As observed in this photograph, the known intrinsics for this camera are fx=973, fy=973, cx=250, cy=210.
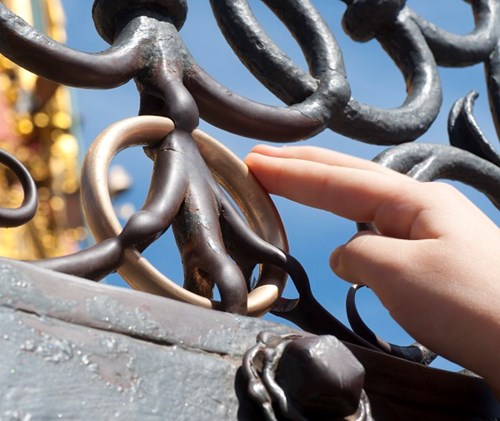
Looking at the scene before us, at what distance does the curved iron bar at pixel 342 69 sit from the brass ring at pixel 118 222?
0.09 m

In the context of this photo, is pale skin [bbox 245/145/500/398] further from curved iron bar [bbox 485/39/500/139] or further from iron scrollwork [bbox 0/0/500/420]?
curved iron bar [bbox 485/39/500/139]

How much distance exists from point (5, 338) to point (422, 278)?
212 millimetres

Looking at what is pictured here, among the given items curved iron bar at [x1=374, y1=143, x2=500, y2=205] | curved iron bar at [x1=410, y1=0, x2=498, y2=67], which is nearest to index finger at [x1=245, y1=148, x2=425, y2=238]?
curved iron bar at [x1=374, y1=143, x2=500, y2=205]

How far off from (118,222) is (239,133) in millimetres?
126

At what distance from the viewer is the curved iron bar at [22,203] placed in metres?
0.40

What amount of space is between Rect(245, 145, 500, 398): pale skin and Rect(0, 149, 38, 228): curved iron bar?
0.14 m

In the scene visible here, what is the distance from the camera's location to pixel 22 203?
1.35ft

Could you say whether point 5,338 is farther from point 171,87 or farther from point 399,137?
point 399,137

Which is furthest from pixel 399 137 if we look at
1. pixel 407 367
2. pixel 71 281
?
pixel 71 281

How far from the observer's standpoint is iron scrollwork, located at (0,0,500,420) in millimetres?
408

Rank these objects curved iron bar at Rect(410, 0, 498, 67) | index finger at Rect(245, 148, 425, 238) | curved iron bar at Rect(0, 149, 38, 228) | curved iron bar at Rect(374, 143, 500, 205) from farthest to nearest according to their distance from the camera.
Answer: curved iron bar at Rect(410, 0, 498, 67) < curved iron bar at Rect(374, 143, 500, 205) < index finger at Rect(245, 148, 425, 238) < curved iron bar at Rect(0, 149, 38, 228)

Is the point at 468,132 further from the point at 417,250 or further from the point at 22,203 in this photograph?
the point at 22,203

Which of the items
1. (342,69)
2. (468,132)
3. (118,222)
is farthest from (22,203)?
(468,132)

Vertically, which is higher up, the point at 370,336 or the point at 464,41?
the point at 464,41
